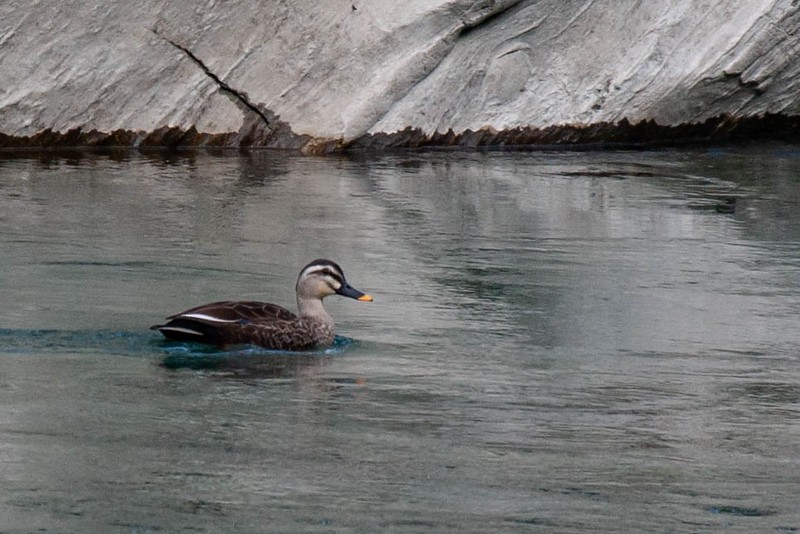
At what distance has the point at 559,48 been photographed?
20.9m

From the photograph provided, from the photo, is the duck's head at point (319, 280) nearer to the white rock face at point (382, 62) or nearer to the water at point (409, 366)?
the water at point (409, 366)

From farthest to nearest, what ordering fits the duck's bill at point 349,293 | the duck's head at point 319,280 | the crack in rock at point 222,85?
→ the crack in rock at point 222,85
the duck's bill at point 349,293
the duck's head at point 319,280

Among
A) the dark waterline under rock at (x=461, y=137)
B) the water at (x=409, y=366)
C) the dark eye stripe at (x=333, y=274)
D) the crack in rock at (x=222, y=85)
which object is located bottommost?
the water at (x=409, y=366)

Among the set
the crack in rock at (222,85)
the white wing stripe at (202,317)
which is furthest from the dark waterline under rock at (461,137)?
the white wing stripe at (202,317)

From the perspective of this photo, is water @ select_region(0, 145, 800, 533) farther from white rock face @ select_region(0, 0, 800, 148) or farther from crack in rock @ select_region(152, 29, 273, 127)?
crack in rock @ select_region(152, 29, 273, 127)

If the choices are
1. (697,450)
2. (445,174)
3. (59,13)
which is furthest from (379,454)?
(59,13)

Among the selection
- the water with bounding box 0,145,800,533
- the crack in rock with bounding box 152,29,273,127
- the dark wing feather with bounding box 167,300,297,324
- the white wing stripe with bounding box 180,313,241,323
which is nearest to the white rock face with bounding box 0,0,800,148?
the crack in rock with bounding box 152,29,273,127

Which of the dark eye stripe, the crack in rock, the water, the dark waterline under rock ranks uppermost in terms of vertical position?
the crack in rock

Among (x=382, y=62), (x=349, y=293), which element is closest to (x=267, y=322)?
(x=349, y=293)

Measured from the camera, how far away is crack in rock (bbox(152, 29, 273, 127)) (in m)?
19.7

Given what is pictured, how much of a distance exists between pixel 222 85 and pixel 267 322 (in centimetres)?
1103

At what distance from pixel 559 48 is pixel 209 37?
4.24 m

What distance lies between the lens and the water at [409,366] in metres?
6.38

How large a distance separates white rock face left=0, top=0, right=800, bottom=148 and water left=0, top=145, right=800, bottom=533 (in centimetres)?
283
